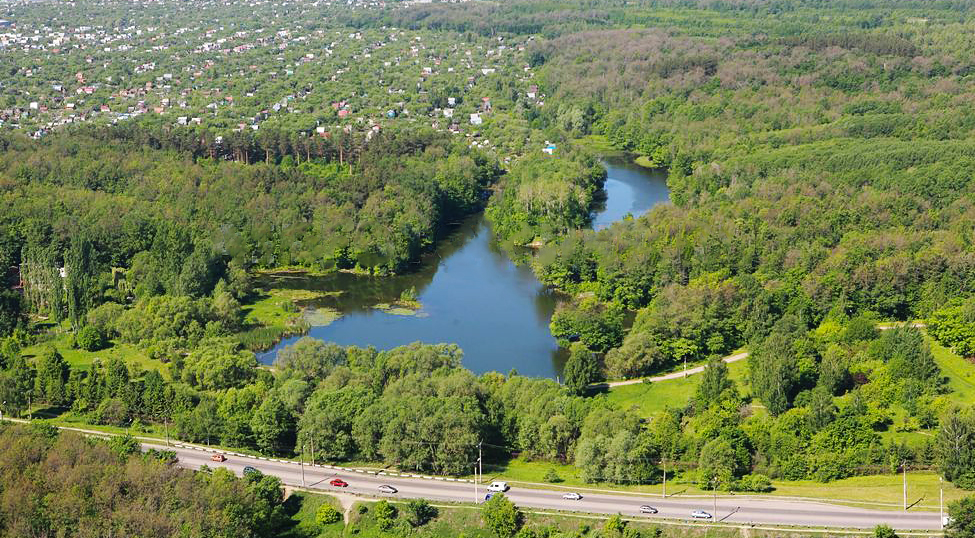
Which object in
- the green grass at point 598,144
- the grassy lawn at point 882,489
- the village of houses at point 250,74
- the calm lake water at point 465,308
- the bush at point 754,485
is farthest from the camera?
the village of houses at point 250,74

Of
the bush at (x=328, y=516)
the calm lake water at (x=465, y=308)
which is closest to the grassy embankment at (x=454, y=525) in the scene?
the bush at (x=328, y=516)

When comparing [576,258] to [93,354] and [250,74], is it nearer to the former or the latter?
[93,354]

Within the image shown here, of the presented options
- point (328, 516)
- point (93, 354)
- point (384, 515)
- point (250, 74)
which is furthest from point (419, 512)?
point (250, 74)

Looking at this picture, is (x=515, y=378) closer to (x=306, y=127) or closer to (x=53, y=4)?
(x=306, y=127)

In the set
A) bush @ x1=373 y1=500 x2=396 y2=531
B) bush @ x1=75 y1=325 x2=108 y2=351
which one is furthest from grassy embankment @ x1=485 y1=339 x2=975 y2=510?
bush @ x1=75 y1=325 x2=108 y2=351

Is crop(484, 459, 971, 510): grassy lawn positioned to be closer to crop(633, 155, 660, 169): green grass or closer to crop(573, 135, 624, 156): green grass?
crop(633, 155, 660, 169): green grass

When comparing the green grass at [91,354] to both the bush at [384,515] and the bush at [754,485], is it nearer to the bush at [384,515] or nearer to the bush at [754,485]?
the bush at [384,515]
